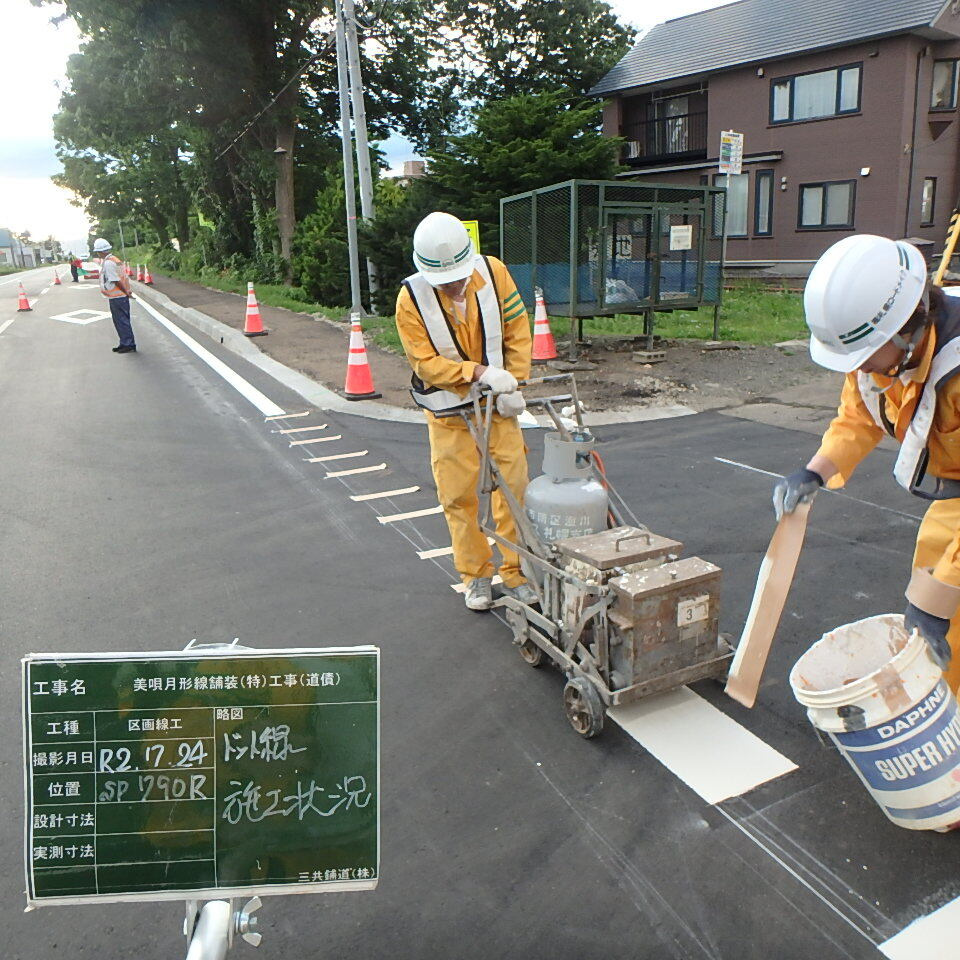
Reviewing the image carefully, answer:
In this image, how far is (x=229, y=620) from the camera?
→ 4508 mm

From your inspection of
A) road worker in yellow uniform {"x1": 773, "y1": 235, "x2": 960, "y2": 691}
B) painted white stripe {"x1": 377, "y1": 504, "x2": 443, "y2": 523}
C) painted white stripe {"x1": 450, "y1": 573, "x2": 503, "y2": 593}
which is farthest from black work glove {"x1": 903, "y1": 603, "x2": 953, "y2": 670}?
painted white stripe {"x1": 377, "y1": 504, "x2": 443, "y2": 523}

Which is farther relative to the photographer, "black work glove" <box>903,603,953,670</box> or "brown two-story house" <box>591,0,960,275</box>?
"brown two-story house" <box>591,0,960,275</box>

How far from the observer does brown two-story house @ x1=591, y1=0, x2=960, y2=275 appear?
22.2 m

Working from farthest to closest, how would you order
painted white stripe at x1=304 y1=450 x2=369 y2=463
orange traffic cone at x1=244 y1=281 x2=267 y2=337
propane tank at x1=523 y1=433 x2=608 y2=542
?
orange traffic cone at x1=244 y1=281 x2=267 y2=337 < painted white stripe at x1=304 y1=450 x2=369 y2=463 < propane tank at x1=523 y1=433 x2=608 y2=542

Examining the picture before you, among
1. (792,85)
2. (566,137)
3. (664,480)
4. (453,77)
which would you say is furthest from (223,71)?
(664,480)

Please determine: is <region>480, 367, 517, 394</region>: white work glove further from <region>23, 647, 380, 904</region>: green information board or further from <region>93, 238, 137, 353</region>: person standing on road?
<region>93, 238, 137, 353</region>: person standing on road

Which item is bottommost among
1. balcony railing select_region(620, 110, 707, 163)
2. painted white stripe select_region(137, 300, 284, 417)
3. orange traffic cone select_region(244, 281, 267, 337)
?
painted white stripe select_region(137, 300, 284, 417)

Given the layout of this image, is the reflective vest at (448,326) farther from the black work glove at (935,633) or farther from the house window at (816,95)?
the house window at (816,95)

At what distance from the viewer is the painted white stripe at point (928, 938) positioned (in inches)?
91.0

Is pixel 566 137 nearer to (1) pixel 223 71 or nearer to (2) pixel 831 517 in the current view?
(2) pixel 831 517

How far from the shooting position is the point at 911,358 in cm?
262

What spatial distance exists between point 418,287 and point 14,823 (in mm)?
2912

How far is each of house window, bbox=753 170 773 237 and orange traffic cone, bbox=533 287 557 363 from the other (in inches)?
645

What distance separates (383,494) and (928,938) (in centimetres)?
485
